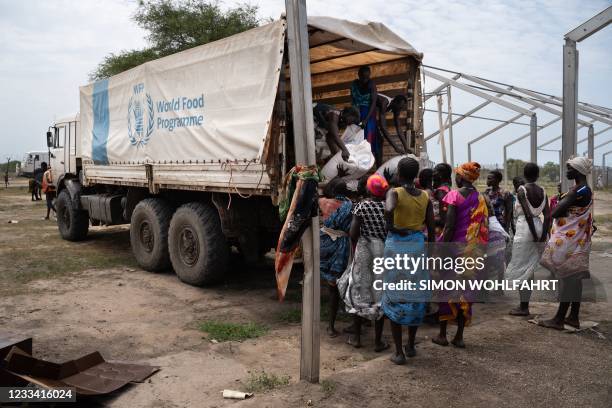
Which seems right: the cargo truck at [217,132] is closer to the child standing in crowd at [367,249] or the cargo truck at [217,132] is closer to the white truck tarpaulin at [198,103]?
the white truck tarpaulin at [198,103]

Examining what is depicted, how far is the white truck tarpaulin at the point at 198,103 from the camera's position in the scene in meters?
5.37

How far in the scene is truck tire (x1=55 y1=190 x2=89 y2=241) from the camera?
10359mm

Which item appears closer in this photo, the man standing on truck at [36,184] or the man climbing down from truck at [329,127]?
the man climbing down from truck at [329,127]

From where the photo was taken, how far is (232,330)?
16.5ft

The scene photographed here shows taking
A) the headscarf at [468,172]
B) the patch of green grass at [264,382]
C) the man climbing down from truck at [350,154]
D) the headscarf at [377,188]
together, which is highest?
the man climbing down from truck at [350,154]

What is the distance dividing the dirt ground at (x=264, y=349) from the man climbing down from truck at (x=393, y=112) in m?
2.24

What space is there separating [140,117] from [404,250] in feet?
16.8

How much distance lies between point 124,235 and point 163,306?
244 inches

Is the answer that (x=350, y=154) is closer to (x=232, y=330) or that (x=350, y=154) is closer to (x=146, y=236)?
(x=232, y=330)

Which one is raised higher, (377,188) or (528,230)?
(377,188)

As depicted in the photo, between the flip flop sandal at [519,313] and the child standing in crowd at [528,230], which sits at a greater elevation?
the child standing in crowd at [528,230]

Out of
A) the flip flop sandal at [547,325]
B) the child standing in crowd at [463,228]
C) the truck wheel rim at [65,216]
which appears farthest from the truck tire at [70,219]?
the flip flop sandal at [547,325]

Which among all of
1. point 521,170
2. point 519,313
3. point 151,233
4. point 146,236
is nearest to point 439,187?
point 519,313

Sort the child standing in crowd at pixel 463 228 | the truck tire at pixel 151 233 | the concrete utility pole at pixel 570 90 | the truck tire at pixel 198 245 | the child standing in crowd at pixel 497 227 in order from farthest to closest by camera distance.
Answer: the truck tire at pixel 151 233 < the truck tire at pixel 198 245 < the concrete utility pole at pixel 570 90 < the child standing in crowd at pixel 497 227 < the child standing in crowd at pixel 463 228
